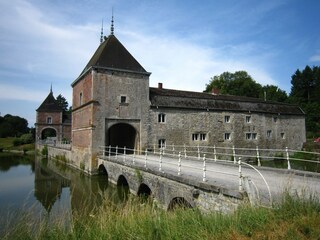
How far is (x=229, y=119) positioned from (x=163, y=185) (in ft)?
56.8

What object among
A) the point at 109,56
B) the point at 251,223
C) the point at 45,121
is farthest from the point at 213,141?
the point at 45,121

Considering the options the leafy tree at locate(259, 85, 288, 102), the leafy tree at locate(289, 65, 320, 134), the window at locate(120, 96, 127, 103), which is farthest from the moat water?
the leafy tree at locate(289, 65, 320, 134)

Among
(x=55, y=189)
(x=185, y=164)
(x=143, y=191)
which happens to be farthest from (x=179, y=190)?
(x=55, y=189)

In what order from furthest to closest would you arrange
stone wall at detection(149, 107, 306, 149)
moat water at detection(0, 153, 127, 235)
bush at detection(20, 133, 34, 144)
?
bush at detection(20, 133, 34, 144)
stone wall at detection(149, 107, 306, 149)
moat water at detection(0, 153, 127, 235)

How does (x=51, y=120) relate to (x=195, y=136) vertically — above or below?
above

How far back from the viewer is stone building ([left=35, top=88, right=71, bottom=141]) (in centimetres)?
4775

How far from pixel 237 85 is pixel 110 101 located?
41.6m

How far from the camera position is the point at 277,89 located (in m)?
59.1

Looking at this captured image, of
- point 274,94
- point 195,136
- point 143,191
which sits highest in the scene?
point 274,94

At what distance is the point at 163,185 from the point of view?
398 inches

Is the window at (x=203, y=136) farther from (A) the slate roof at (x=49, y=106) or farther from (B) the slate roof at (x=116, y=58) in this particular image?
(A) the slate roof at (x=49, y=106)

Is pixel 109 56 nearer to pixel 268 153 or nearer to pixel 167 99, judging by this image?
pixel 167 99

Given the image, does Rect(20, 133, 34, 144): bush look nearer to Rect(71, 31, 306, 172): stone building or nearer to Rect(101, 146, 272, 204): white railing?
Rect(71, 31, 306, 172): stone building

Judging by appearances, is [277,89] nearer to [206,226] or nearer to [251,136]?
[251,136]
